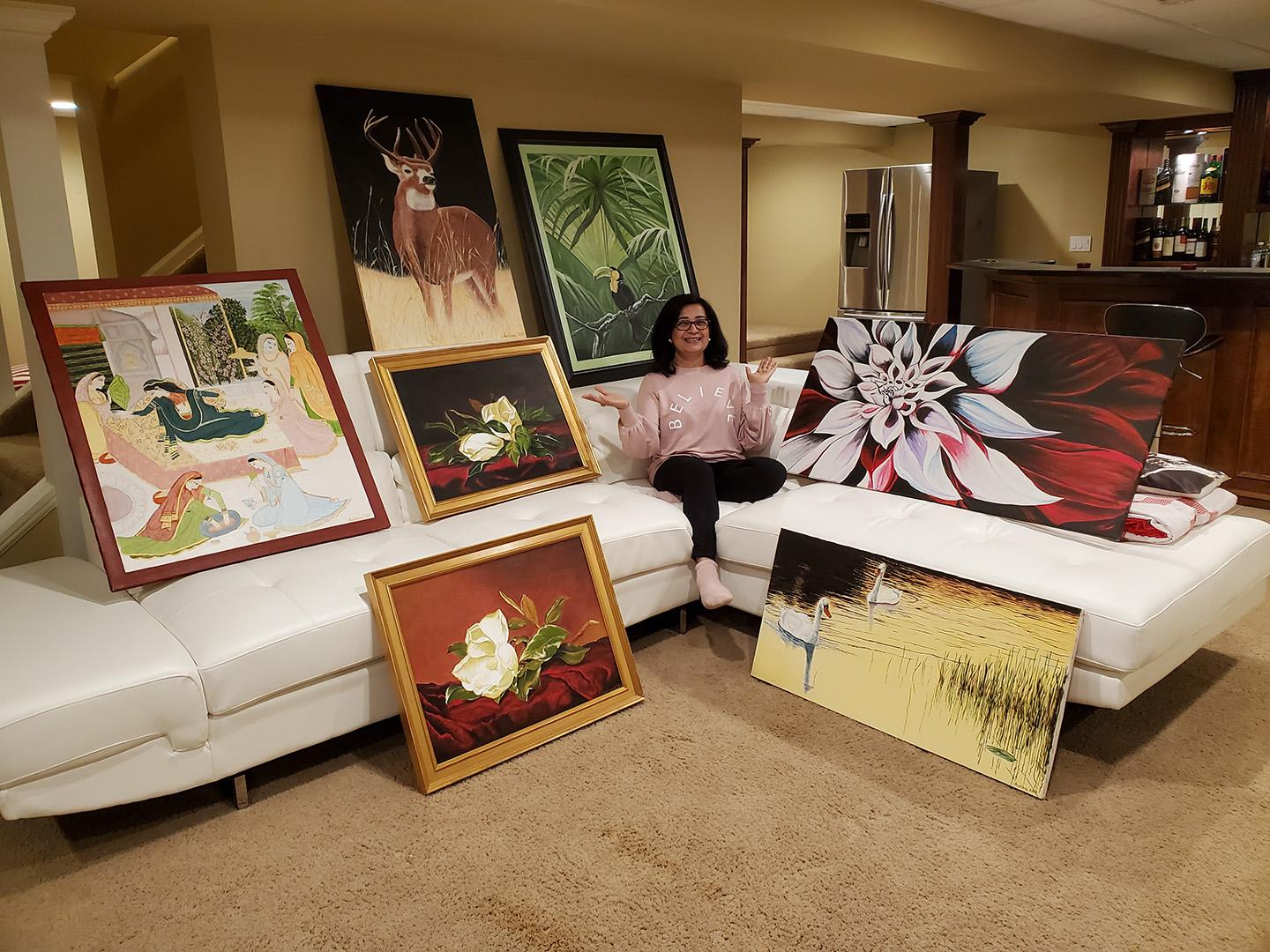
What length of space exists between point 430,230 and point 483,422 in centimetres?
83

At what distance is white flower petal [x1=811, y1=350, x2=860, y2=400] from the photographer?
344 cm

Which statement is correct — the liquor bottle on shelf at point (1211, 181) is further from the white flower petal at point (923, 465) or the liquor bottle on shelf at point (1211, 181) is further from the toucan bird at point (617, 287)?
the white flower petal at point (923, 465)

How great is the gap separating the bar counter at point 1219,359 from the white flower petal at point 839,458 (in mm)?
1764

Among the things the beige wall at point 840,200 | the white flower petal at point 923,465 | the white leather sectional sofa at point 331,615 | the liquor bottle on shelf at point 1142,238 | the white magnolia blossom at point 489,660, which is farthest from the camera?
the beige wall at point 840,200

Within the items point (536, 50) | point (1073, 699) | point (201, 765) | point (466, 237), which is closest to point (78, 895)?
point (201, 765)

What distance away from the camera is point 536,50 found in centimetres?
376

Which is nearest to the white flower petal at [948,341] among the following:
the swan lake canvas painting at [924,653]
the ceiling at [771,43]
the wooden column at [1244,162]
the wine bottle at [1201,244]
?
the swan lake canvas painting at [924,653]

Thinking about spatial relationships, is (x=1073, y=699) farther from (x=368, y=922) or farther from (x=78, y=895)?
(x=78, y=895)

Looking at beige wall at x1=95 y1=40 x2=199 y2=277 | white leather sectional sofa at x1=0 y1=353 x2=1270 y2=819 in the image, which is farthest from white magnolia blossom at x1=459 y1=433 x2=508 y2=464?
beige wall at x1=95 y1=40 x2=199 y2=277

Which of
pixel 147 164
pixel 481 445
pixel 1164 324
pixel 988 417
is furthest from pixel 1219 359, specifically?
pixel 147 164

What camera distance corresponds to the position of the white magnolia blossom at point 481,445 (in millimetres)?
3183

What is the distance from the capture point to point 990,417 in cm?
300

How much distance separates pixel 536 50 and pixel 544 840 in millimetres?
2953

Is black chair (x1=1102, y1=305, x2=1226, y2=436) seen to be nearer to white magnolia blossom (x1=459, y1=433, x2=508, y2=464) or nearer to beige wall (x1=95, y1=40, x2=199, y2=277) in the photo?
white magnolia blossom (x1=459, y1=433, x2=508, y2=464)
